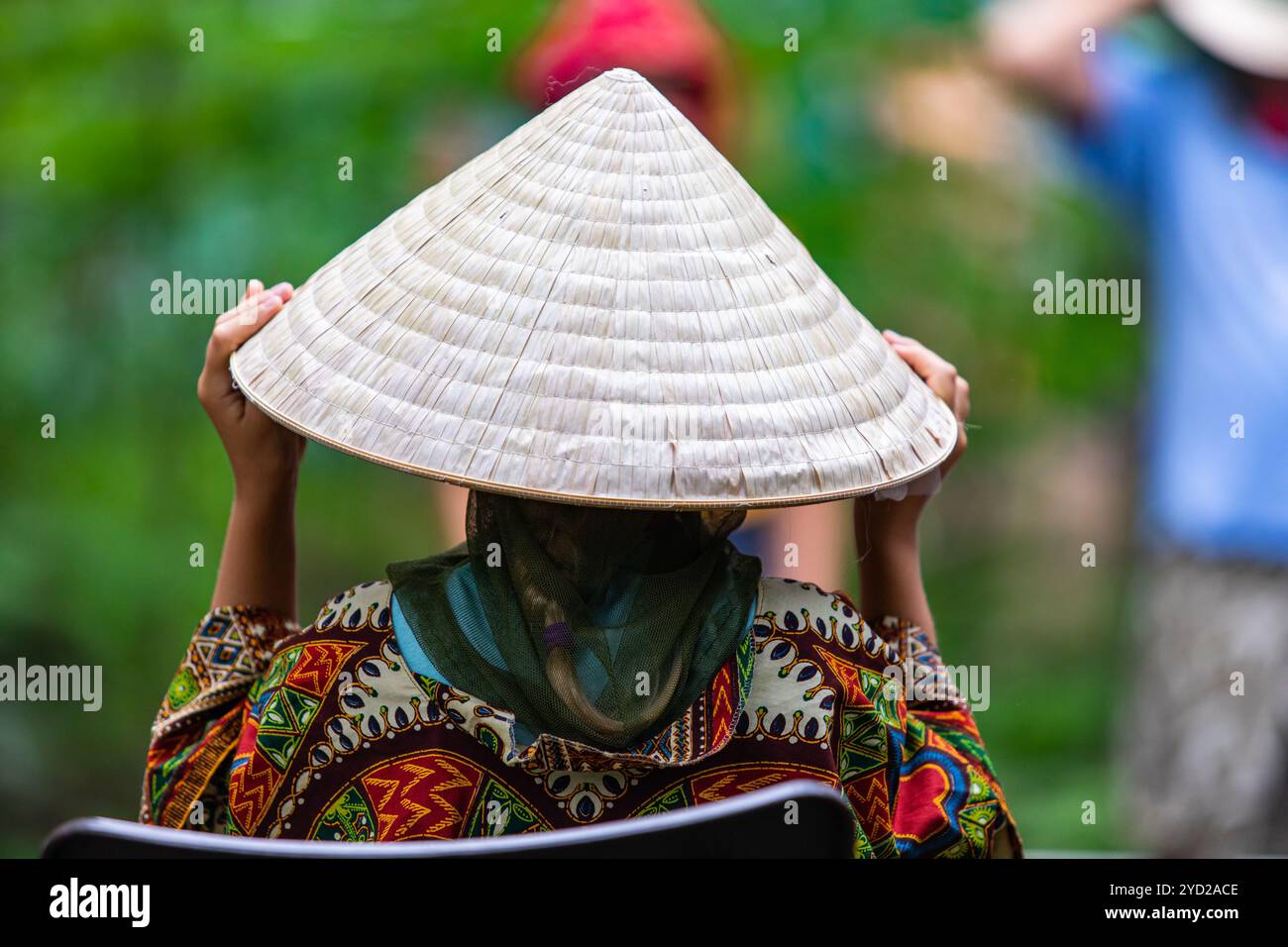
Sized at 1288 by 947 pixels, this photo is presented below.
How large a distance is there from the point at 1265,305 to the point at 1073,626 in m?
0.92

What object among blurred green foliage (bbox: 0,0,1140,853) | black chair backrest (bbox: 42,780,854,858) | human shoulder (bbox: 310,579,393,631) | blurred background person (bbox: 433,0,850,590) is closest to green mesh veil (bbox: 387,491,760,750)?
human shoulder (bbox: 310,579,393,631)

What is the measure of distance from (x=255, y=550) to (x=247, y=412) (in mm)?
144

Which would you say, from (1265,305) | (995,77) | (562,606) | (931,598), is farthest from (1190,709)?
(562,606)

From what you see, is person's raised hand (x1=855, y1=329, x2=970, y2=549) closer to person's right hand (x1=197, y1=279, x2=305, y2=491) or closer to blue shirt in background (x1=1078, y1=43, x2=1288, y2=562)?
person's right hand (x1=197, y1=279, x2=305, y2=491)

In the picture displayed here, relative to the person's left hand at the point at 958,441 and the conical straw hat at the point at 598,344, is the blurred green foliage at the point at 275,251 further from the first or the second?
the conical straw hat at the point at 598,344

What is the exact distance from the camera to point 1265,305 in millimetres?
3334

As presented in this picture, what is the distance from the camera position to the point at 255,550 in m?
1.44

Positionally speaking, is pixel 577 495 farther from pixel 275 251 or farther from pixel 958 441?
pixel 275 251

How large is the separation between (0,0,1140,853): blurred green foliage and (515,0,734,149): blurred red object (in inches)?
2.9

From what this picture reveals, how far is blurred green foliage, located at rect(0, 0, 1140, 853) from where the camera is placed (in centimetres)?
353

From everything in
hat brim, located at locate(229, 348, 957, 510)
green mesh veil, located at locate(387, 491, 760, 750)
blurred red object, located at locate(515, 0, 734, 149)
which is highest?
blurred red object, located at locate(515, 0, 734, 149)

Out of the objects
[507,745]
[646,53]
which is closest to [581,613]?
[507,745]

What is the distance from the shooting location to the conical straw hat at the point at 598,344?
1.13 meters

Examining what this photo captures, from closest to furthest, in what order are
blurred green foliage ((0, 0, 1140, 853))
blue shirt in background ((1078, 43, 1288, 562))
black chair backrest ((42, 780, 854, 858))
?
black chair backrest ((42, 780, 854, 858))
blue shirt in background ((1078, 43, 1288, 562))
blurred green foliage ((0, 0, 1140, 853))
